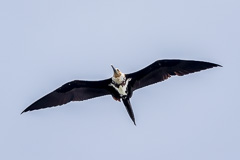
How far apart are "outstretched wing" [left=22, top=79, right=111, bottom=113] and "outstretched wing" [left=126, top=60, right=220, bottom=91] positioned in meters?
0.99

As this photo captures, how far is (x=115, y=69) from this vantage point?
107 feet

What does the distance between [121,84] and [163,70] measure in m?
1.39

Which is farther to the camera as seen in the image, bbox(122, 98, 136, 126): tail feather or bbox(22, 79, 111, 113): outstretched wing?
bbox(22, 79, 111, 113): outstretched wing

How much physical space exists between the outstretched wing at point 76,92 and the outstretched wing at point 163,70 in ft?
3.25

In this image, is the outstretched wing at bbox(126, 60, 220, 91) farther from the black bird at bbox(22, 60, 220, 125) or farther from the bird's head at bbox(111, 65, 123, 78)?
the bird's head at bbox(111, 65, 123, 78)

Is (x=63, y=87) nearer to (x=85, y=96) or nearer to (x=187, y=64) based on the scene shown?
(x=85, y=96)

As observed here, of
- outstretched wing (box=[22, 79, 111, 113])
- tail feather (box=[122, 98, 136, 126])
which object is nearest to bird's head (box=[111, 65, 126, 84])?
outstretched wing (box=[22, 79, 111, 113])

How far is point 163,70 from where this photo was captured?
107 feet

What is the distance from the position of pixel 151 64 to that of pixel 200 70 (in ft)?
5.03

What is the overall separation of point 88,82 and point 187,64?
10.4 feet

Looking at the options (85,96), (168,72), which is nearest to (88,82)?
(85,96)

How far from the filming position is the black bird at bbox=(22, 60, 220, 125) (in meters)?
32.7

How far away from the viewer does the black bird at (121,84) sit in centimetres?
3266

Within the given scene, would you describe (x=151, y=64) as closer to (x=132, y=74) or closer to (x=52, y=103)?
(x=132, y=74)
